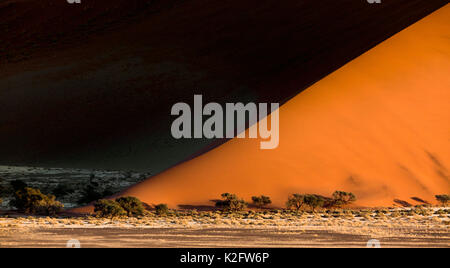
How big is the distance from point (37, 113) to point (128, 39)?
850 cm

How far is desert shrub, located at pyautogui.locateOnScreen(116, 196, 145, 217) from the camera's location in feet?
55.6

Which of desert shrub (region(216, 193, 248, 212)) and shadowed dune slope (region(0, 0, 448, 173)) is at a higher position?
shadowed dune slope (region(0, 0, 448, 173))

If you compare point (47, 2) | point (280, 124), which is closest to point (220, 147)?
point (280, 124)

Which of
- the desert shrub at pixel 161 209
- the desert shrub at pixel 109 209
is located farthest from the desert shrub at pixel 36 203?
the desert shrub at pixel 161 209

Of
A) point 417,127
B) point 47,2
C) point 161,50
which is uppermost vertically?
point 47,2

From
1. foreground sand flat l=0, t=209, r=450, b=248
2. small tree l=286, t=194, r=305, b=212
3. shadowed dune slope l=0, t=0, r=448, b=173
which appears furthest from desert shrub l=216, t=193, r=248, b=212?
shadowed dune slope l=0, t=0, r=448, b=173

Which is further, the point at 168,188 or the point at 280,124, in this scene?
the point at 280,124

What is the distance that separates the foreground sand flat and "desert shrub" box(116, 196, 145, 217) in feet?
1.19

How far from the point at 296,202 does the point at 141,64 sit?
74.5 feet

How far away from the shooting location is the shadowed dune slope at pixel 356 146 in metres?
18.6

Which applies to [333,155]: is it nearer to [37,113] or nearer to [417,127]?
[417,127]

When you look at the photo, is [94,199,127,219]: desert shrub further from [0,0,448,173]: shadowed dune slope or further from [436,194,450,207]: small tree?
[0,0,448,173]: shadowed dune slope

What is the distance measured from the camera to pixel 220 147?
19.8 m
